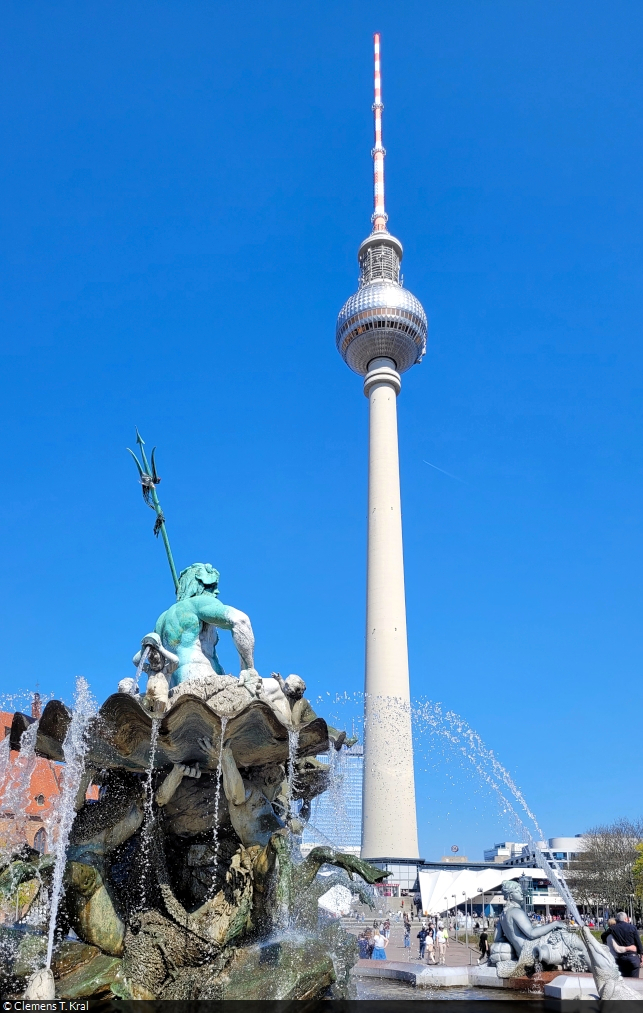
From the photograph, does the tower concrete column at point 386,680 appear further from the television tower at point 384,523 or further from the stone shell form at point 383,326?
the stone shell form at point 383,326

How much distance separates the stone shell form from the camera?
6388 centimetres

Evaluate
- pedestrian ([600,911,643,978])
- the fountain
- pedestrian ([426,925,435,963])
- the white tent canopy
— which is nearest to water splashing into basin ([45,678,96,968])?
the fountain

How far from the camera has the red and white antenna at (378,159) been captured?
65688mm

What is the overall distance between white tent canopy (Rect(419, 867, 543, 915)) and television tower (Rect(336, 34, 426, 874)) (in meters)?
8.98

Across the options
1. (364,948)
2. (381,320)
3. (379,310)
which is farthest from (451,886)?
(379,310)

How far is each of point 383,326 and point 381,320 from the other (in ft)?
1.54

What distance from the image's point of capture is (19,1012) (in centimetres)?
737

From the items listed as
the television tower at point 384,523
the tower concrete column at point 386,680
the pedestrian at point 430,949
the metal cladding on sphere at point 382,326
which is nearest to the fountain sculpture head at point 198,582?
the pedestrian at point 430,949

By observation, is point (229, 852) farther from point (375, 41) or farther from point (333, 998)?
point (375, 41)

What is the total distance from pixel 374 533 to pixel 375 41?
39026 millimetres

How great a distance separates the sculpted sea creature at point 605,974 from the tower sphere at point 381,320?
5799 centimetres

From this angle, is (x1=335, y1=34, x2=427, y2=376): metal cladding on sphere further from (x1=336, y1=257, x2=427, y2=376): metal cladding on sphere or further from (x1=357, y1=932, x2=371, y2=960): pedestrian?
(x1=357, y1=932, x2=371, y2=960): pedestrian

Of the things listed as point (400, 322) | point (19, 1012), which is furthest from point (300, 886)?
point (400, 322)

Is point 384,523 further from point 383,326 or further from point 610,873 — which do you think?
point 610,873
